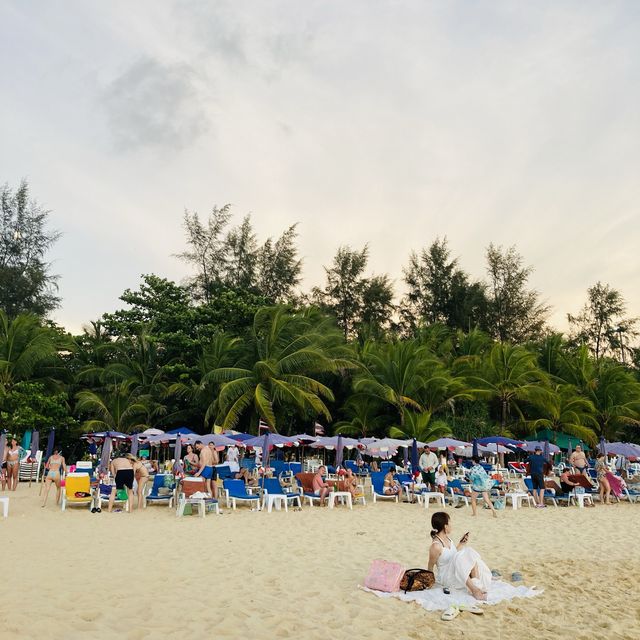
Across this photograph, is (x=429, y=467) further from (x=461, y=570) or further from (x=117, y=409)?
(x=117, y=409)

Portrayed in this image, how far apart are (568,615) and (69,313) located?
32.4 metres

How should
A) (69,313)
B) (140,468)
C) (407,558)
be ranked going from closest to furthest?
(407,558) → (140,468) → (69,313)

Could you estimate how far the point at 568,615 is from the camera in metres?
4.93

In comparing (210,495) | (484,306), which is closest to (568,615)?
(210,495)

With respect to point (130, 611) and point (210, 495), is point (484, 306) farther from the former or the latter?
point (130, 611)

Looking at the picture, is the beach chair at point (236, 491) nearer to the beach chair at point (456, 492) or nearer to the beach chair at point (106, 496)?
the beach chair at point (106, 496)

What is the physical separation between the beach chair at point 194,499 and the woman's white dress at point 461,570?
6.38 meters

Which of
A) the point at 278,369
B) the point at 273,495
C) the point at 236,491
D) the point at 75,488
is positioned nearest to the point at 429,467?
the point at 273,495

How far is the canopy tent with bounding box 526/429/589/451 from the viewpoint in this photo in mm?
26891

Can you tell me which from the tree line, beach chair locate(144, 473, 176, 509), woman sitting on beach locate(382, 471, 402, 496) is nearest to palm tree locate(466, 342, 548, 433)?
the tree line

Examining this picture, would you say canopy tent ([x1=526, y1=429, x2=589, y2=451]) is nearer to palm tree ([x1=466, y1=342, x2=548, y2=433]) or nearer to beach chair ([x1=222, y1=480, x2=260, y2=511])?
palm tree ([x1=466, y1=342, x2=548, y2=433])

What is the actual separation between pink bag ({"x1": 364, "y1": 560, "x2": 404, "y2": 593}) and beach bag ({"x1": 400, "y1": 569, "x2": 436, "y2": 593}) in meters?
0.07

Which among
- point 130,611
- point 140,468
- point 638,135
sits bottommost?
point 130,611

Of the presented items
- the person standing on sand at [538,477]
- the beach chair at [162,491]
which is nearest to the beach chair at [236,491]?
the beach chair at [162,491]
